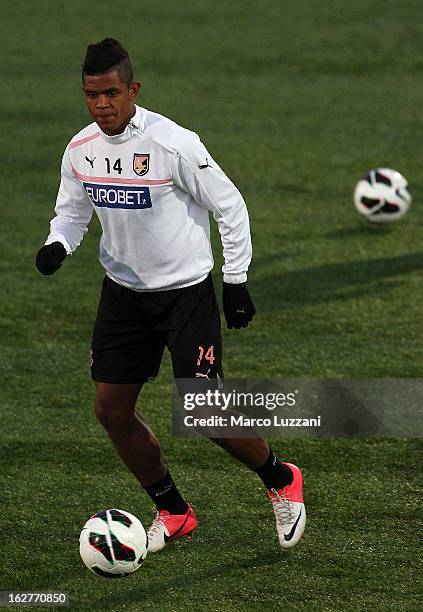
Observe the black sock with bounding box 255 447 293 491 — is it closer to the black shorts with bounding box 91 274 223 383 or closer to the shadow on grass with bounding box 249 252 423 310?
the black shorts with bounding box 91 274 223 383

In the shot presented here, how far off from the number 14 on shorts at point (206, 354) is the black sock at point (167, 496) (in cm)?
71

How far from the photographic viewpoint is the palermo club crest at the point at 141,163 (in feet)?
19.0

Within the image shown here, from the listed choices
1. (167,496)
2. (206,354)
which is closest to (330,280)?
(167,496)

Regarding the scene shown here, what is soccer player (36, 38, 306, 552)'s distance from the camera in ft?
18.9

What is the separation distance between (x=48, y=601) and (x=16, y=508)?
3.47ft

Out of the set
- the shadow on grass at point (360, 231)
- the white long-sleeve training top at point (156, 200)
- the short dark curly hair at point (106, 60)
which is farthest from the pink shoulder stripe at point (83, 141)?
the shadow on grass at point (360, 231)

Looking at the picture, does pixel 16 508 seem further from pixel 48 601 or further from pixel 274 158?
pixel 274 158

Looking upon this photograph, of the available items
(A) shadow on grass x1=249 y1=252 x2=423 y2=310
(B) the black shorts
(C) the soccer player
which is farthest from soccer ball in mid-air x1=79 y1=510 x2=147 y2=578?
(A) shadow on grass x1=249 y1=252 x2=423 y2=310

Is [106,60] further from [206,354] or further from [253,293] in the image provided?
[253,293]

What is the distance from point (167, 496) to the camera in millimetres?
6363

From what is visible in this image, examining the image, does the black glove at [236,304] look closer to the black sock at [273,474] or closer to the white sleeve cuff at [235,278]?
the white sleeve cuff at [235,278]

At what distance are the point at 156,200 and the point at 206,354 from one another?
0.78m

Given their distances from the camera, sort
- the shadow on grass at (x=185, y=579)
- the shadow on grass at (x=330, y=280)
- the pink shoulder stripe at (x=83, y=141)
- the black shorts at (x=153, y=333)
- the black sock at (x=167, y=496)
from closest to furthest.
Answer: the shadow on grass at (x=185, y=579) → the pink shoulder stripe at (x=83, y=141) → the black shorts at (x=153, y=333) → the black sock at (x=167, y=496) → the shadow on grass at (x=330, y=280)

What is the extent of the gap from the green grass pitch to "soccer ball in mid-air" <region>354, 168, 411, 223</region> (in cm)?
18
